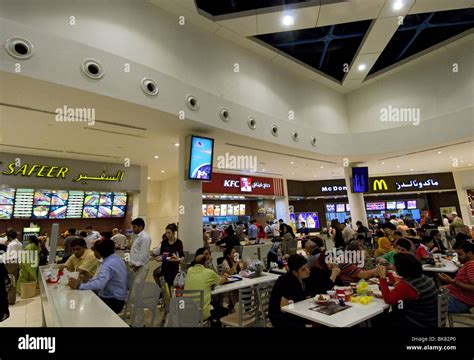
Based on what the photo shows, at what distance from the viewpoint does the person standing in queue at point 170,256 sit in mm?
Result: 4527

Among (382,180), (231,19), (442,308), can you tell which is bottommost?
(442,308)

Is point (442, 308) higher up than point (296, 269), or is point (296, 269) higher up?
point (296, 269)

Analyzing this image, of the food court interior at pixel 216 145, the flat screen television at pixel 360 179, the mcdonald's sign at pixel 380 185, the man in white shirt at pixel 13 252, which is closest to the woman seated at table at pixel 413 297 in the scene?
the food court interior at pixel 216 145

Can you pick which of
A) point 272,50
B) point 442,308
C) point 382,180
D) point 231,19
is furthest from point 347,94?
point 442,308

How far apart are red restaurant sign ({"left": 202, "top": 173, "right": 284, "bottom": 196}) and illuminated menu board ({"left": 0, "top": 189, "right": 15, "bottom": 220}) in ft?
19.6

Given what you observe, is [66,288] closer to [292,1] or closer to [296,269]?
[296,269]

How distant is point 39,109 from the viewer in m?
4.41

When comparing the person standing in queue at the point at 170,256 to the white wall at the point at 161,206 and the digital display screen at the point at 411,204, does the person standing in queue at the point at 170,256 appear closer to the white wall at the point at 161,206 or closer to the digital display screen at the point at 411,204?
the white wall at the point at 161,206

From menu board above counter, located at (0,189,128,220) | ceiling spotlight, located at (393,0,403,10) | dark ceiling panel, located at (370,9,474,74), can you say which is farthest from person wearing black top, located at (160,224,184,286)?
dark ceiling panel, located at (370,9,474,74)

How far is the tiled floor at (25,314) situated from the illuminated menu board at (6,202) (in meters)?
2.90

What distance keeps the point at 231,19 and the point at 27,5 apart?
409cm

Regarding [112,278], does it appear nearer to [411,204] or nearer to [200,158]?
[200,158]

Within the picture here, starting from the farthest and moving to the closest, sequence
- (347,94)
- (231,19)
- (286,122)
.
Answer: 1. (347,94)
2. (286,122)
3. (231,19)

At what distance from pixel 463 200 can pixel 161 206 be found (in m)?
15.6
